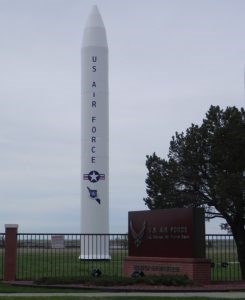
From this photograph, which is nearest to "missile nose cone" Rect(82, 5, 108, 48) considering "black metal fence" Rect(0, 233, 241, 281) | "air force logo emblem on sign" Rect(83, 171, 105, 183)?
"air force logo emblem on sign" Rect(83, 171, 105, 183)

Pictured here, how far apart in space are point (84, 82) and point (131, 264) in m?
24.2

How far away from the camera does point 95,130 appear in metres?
43.1

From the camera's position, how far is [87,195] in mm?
42750

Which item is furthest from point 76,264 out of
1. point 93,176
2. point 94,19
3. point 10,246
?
point 94,19

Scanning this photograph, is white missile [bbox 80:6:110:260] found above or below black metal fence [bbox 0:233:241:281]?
above

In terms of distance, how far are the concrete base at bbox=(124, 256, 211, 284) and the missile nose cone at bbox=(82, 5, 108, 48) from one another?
2505cm

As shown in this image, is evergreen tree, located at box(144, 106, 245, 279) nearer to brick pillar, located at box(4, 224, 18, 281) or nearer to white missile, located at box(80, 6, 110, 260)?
brick pillar, located at box(4, 224, 18, 281)

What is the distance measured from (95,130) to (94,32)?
7.12m

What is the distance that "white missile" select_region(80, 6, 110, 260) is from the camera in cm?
4275

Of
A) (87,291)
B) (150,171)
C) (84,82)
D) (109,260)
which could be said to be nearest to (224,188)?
(150,171)

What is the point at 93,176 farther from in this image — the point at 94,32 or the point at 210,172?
the point at 210,172

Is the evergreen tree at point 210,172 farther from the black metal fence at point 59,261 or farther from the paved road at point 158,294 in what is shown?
the paved road at point 158,294

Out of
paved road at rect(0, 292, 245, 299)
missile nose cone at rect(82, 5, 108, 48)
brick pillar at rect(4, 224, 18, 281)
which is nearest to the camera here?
paved road at rect(0, 292, 245, 299)

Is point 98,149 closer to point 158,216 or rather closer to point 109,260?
point 109,260
